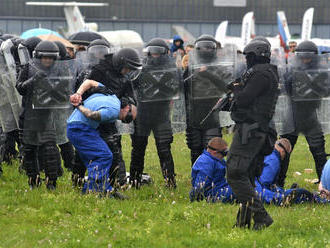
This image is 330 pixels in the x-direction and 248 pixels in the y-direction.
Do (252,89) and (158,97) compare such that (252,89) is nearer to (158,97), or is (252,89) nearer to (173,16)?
(158,97)

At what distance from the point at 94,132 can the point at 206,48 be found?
2048 millimetres

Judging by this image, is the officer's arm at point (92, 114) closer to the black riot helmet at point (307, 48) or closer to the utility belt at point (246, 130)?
the utility belt at point (246, 130)

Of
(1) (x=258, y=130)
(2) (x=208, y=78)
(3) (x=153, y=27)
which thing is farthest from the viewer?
(3) (x=153, y=27)

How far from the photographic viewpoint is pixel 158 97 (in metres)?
9.08

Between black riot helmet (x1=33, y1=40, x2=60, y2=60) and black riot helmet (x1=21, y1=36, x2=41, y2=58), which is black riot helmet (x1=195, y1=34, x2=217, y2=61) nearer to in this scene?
black riot helmet (x1=33, y1=40, x2=60, y2=60)

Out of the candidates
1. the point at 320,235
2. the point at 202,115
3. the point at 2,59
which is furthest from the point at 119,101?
the point at 320,235

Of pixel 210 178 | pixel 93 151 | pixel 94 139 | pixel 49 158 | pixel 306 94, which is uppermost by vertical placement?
pixel 306 94

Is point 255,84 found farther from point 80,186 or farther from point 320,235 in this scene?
point 80,186

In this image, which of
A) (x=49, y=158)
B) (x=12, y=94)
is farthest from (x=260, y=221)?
(x=12, y=94)

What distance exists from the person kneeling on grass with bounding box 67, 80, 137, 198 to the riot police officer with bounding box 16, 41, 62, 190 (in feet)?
2.05

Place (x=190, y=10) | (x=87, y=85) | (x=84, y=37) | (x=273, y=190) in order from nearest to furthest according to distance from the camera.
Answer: (x=87, y=85) < (x=273, y=190) < (x=84, y=37) < (x=190, y=10)

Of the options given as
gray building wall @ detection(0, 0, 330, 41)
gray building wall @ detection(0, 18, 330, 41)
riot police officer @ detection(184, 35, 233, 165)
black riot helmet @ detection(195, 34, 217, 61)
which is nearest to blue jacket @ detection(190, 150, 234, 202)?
riot police officer @ detection(184, 35, 233, 165)

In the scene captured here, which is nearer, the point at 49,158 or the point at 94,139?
the point at 94,139

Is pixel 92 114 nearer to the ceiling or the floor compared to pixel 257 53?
nearer to the floor
